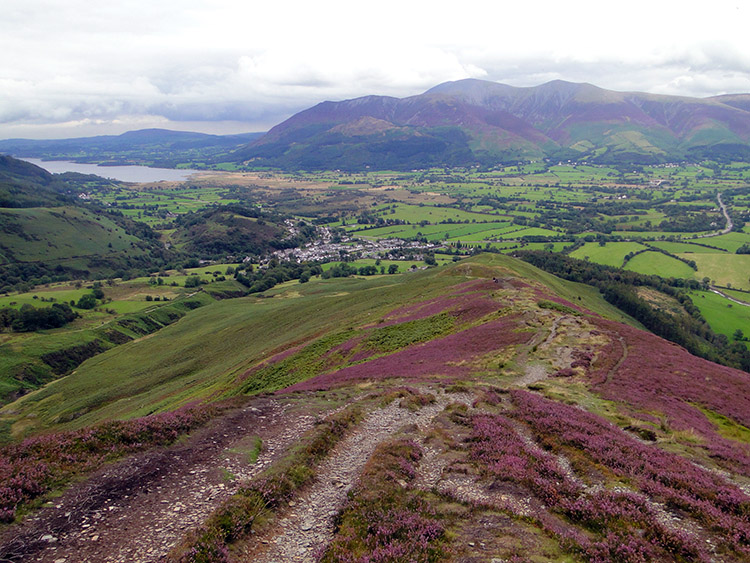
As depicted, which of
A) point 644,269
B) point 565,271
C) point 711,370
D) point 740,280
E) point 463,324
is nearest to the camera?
point 711,370

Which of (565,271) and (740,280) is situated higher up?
(565,271)

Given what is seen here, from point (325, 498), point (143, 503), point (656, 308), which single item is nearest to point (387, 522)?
point (325, 498)

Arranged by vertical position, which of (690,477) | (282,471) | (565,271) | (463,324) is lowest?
(565,271)

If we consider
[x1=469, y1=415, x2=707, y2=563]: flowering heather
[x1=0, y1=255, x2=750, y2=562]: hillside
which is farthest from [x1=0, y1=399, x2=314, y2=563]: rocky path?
[x1=469, y1=415, x2=707, y2=563]: flowering heather

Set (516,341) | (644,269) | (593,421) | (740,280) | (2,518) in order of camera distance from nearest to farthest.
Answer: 1. (2,518)
2. (593,421)
3. (516,341)
4. (740,280)
5. (644,269)

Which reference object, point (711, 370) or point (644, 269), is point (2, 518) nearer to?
point (711, 370)

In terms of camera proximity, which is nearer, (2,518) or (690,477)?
(2,518)

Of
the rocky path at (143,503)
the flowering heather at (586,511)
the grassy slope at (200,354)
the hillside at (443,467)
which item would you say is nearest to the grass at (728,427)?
the hillside at (443,467)

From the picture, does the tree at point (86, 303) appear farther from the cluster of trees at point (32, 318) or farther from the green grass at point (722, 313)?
the green grass at point (722, 313)

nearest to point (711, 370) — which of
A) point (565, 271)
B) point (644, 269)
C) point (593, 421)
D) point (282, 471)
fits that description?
point (593, 421)
